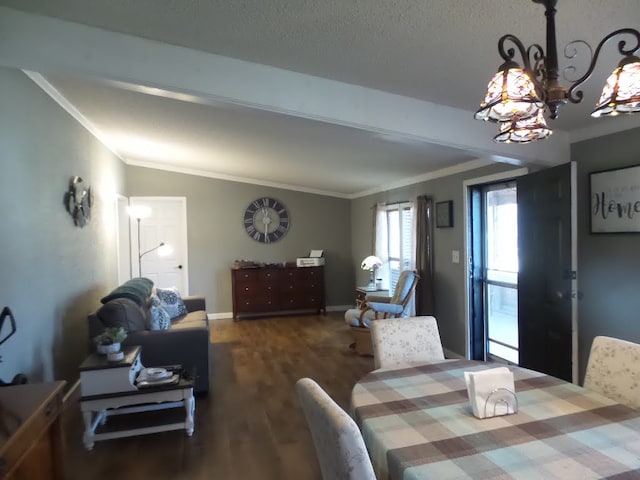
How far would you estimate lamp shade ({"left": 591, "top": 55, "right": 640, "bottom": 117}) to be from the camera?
121 cm

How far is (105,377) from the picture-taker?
2756 millimetres

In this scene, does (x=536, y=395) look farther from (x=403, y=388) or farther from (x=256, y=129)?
(x=256, y=129)

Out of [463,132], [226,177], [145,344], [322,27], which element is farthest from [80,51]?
[226,177]

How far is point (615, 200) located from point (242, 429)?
291 cm

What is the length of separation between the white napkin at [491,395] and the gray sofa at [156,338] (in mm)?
2351

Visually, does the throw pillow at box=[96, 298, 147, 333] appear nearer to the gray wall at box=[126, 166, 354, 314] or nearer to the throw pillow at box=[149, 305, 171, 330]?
the throw pillow at box=[149, 305, 171, 330]

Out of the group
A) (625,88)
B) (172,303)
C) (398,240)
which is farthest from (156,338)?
(398,240)

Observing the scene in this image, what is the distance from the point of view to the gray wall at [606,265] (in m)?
2.60

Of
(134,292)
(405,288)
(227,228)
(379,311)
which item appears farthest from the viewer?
(227,228)

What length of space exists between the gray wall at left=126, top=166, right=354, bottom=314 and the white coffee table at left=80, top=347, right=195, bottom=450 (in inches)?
154

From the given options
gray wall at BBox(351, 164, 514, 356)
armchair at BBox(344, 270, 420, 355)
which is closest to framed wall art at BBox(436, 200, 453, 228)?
gray wall at BBox(351, 164, 514, 356)

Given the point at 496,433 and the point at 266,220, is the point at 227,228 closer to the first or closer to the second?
the point at 266,220

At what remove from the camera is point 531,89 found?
1280 millimetres

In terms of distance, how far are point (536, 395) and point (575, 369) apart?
61.6 inches
